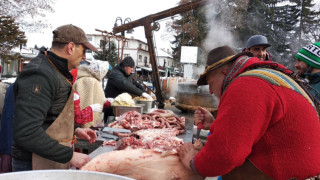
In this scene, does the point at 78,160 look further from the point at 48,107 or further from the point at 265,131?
the point at 265,131

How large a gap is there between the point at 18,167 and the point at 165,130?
2.20 m

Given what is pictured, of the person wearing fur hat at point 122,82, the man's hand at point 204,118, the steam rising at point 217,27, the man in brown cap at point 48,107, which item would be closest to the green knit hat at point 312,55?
the man's hand at point 204,118

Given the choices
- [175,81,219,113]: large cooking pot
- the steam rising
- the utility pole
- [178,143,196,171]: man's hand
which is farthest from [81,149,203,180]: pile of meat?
the steam rising

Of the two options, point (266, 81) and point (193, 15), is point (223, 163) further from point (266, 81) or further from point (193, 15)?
→ point (193, 15)

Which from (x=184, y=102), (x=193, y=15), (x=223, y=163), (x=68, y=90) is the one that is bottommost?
(x=184, y=102)

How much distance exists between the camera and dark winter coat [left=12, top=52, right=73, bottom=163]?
70.8 inches

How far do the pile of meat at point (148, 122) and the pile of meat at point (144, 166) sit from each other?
1.96 metres

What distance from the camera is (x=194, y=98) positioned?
9633 millimetres

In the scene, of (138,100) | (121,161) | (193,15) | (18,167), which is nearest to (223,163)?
(121,161)

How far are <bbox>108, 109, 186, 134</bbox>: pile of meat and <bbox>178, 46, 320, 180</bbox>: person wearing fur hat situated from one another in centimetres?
256

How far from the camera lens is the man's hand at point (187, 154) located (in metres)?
1.85

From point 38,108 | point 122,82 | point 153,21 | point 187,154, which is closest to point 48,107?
point 38,108

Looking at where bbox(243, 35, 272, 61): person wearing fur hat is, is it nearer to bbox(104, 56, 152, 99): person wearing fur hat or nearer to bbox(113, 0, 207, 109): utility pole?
bbox(104, 56, 152, 99): person wearing fur hat

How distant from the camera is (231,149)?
1.41 m
